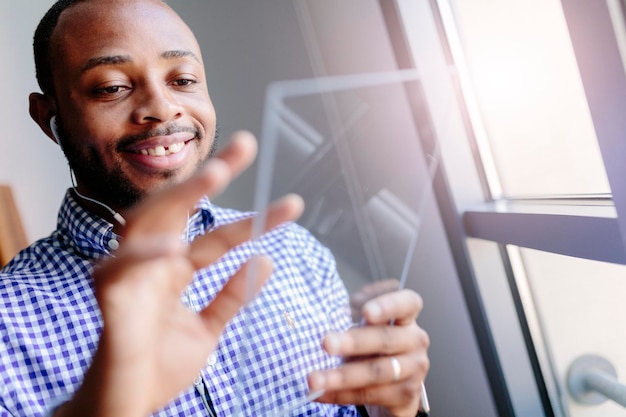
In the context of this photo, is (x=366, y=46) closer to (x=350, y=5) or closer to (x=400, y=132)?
(x=350, y=5)

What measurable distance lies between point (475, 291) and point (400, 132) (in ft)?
0.91

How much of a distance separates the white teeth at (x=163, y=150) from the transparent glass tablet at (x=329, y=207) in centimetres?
15

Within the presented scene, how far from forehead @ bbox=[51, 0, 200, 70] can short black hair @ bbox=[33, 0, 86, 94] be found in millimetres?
18

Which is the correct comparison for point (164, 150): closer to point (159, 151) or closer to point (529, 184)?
point (159, 151)

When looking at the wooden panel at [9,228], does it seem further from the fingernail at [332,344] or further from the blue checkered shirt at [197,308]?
the fingernail at [332,344]

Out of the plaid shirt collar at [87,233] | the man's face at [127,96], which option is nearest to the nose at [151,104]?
the man's face at [127,96]

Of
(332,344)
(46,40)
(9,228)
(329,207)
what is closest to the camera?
(332,344)

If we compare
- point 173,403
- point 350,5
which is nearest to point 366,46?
point 350,5

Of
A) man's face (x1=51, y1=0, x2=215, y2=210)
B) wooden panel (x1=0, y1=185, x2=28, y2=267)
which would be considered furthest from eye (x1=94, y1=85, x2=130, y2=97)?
wooden panel (x1=0, y1=185, x2=28, y2=267)

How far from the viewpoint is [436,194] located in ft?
3.01

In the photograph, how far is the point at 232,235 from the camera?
0.41 metres

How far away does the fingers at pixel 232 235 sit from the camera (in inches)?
15.9

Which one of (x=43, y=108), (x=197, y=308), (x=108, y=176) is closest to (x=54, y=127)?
(x=43, y=108)

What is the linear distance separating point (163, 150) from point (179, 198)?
1.31 ft
